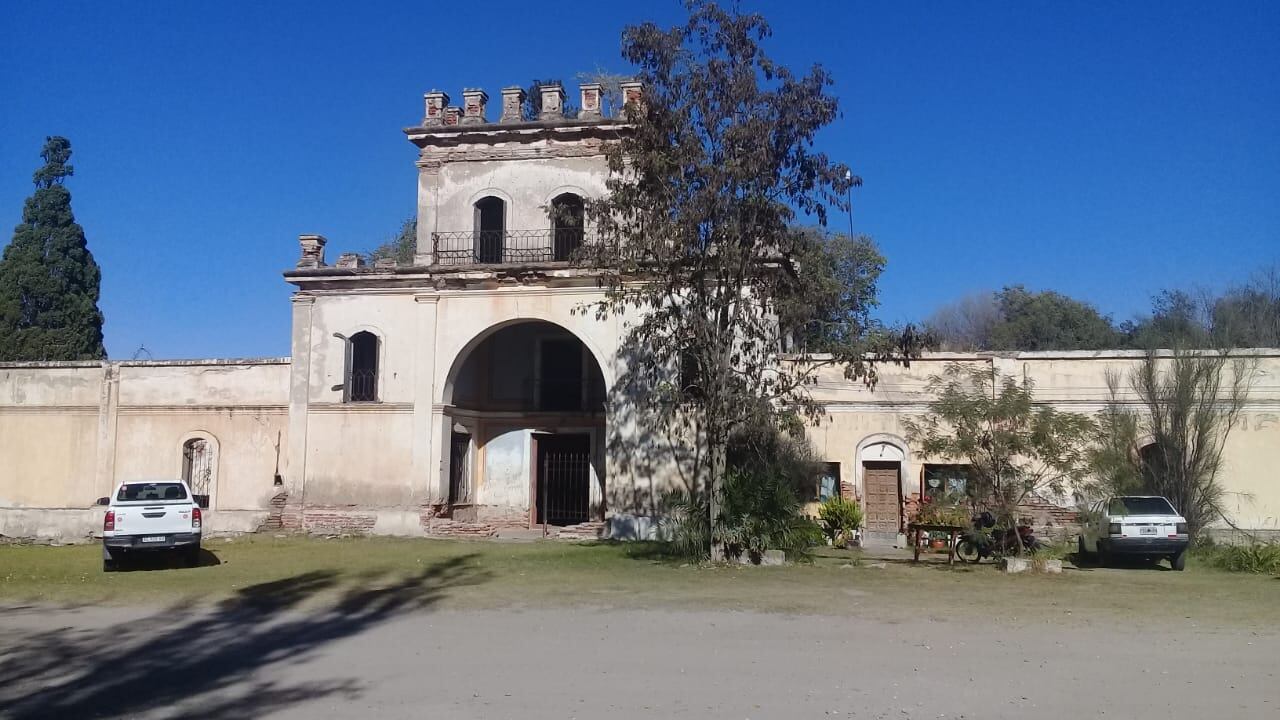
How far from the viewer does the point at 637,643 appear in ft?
34.4

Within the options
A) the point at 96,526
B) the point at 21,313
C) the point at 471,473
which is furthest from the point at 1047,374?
the point at 21,313

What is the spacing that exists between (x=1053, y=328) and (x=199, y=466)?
129 ft

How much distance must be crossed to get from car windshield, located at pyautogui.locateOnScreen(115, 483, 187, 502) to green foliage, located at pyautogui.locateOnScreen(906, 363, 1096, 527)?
13.9 metres

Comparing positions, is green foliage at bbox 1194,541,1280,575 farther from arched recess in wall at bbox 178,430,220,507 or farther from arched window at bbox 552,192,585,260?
arched recess in wall at bbox 178,430,220,507

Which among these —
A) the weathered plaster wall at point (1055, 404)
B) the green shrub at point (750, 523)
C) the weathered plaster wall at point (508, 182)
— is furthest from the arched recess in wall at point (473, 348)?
the green shrub at point (750, 523)

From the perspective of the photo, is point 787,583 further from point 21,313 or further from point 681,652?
point 21,313

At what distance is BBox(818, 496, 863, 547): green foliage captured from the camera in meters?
23.0

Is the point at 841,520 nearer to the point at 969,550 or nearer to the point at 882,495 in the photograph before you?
the point at 882,495

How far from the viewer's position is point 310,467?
2534 cm

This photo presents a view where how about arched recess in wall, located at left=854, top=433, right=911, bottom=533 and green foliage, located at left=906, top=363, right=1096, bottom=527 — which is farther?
arched recess in wall, located at left=854, top=433, right=911, bottom=533

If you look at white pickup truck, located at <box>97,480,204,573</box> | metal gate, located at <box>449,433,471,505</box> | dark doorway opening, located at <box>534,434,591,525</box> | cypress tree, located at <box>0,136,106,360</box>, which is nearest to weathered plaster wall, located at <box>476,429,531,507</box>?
dark doorway opening, located at <box>534,434,591,525</box>

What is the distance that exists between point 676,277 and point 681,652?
935 centimetres

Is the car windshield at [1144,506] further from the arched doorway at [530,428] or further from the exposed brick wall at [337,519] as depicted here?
the exposed brick wall at [337,519]

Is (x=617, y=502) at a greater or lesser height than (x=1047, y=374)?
lesser
